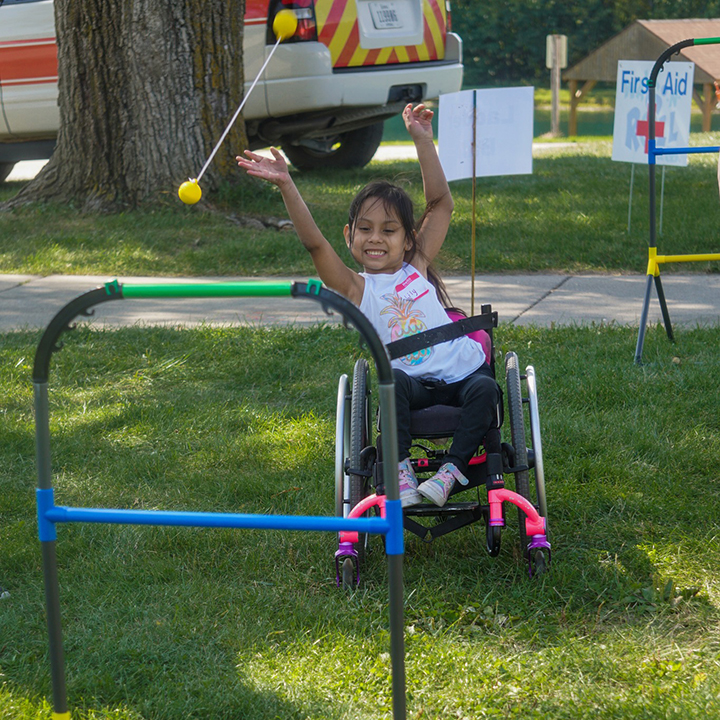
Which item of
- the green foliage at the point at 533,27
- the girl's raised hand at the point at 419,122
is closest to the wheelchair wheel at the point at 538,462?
the girl's raised hand at the point at 419,122

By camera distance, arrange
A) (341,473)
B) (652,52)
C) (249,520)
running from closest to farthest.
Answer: (249,520) < (341,473) < (652,52)

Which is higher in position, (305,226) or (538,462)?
(305,226)

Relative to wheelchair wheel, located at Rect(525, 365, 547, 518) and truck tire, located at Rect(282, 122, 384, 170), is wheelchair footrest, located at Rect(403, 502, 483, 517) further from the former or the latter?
truck tire, located at Rect(282, 122, 384, 170)

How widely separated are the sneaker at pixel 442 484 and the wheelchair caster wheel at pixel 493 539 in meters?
0.17

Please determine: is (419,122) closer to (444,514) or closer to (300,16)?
(444,514)

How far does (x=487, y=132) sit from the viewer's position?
16.9 feet

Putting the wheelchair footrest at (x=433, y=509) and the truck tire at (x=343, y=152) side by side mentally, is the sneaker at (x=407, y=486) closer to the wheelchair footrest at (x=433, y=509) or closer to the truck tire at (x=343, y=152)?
the wheelchair footrest at (x=433, y=509)

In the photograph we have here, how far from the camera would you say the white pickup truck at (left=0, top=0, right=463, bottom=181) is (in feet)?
30.1

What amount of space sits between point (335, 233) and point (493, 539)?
16.1 feet

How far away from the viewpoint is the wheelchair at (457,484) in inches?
119

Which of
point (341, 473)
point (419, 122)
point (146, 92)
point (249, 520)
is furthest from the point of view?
point (146, 92)

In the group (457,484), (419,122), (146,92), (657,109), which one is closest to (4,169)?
(146,92)

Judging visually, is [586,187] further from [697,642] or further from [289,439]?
[697,642]

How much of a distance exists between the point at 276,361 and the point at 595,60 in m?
22.5
